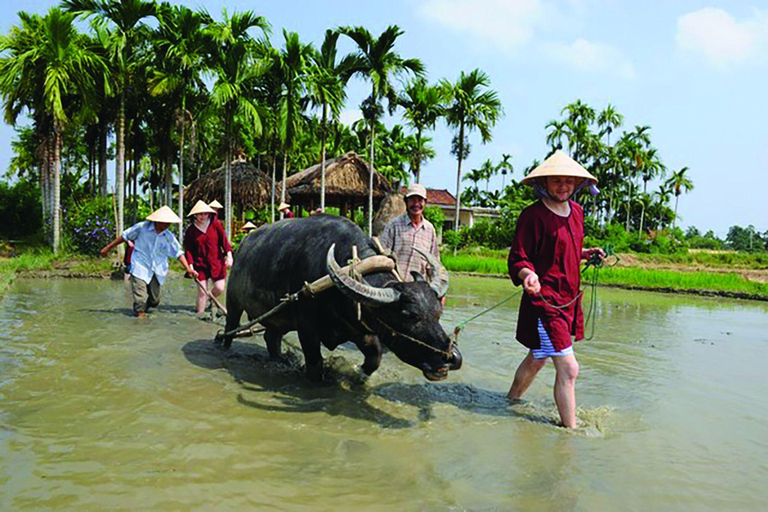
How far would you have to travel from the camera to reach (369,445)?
11.3ft

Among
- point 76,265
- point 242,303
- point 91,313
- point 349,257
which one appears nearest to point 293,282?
point 349,257

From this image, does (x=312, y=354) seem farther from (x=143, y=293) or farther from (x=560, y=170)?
(x=143, y=293)

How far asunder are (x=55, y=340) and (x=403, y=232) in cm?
367

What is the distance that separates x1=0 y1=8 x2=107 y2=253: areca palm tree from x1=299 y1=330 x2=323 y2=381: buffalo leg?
12.3 metres

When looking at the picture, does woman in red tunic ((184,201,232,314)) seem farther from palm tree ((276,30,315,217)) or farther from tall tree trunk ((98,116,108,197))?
tall tree trunk ((98,116,108,197))

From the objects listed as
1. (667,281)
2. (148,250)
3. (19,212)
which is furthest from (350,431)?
(19,212)

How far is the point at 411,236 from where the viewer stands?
5.34 metres

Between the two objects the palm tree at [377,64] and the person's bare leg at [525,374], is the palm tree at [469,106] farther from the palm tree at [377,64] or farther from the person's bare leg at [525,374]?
the person's bare leg at [525,374]

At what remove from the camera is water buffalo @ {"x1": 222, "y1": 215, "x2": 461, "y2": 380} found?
12.5ft

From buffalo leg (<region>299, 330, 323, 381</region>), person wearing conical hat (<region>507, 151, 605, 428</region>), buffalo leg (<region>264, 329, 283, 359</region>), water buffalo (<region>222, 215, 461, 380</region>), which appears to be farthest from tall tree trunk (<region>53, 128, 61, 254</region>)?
person wearing conical hat (<region>507, 151, 605, 428</region>)

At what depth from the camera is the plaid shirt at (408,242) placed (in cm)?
530

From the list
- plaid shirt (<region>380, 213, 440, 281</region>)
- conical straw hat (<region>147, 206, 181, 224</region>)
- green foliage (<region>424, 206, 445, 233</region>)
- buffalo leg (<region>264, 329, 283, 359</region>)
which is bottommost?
buffalo leg (<region>264, 329, 283, 359</region>)

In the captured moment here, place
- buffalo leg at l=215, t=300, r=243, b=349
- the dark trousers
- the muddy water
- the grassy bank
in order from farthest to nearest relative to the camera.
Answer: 1. the grassy bank
2. the dark trousers
3. buffalo leg at l=215, t=300, r=243, b=349
4. the muddy water

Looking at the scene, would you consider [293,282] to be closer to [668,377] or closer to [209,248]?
[209,248]
